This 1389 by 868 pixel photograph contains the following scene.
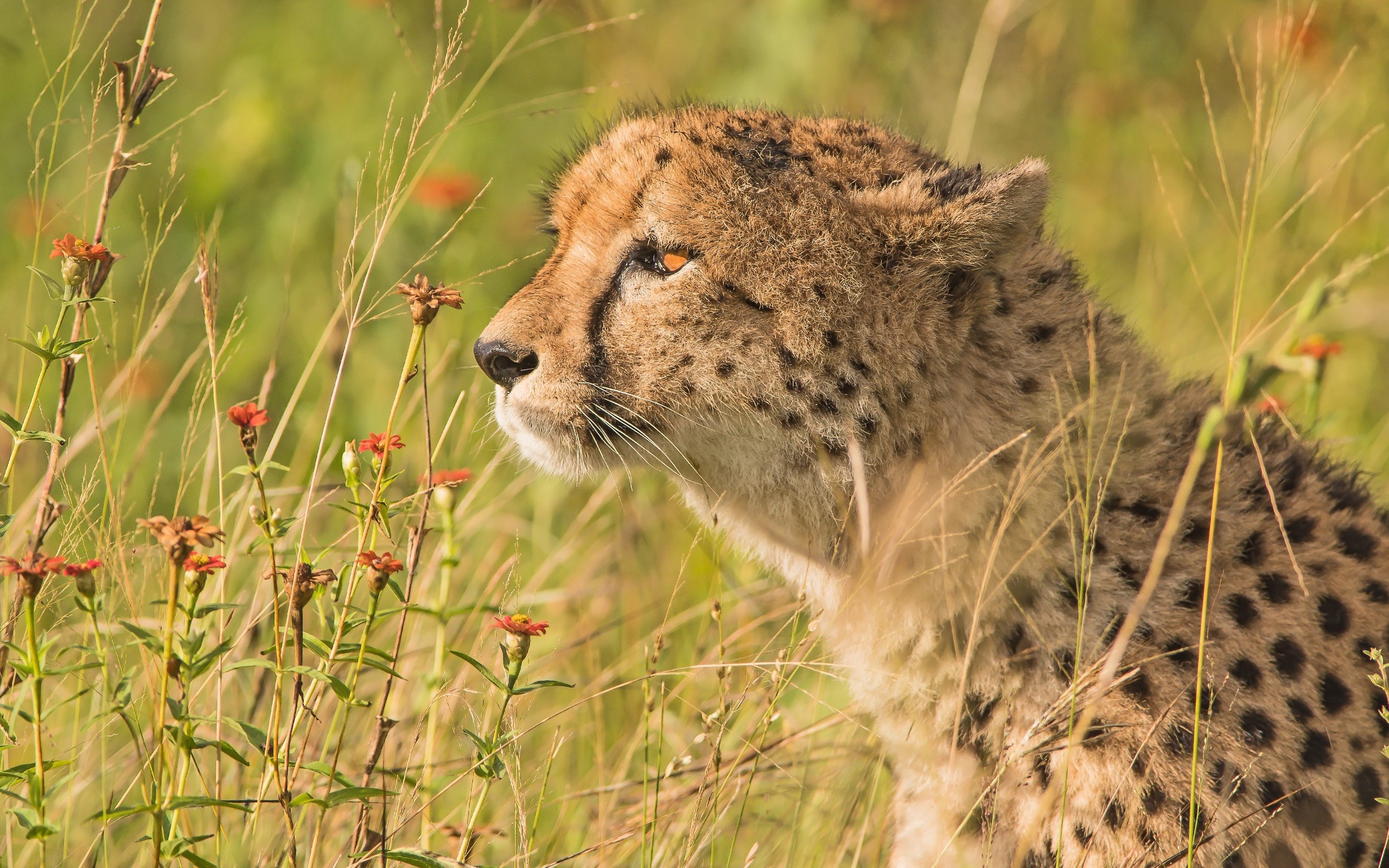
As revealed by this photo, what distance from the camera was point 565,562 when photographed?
164 inches

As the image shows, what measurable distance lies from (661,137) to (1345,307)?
327cm

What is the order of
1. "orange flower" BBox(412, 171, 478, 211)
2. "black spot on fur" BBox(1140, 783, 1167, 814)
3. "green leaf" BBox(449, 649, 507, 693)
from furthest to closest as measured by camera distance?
"orange flower" BBox(412, 171, 478, 211)
"black spot on fur" BBox(1140, 783, 1167, 814)
"green leaf" BBox(449, 649, 507, 693)

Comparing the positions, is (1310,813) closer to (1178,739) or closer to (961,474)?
(1178,739)

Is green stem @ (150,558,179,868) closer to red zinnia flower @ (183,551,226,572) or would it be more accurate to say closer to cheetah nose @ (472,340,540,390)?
red zinnia flower @ (183,551,226,572)

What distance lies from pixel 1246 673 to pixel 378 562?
159cm

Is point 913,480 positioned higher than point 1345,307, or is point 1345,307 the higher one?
point 1345,307

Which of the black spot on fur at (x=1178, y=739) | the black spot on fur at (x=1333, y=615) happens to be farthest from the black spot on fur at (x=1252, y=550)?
the black spot on fur at (x=1178, y=739)

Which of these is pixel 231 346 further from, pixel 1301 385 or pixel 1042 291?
pixel 1301 385

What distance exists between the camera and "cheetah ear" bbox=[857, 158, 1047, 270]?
2529mm

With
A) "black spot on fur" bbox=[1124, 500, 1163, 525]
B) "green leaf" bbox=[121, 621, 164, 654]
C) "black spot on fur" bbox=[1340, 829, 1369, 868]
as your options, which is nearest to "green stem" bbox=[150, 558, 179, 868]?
"green leaf" bbox=[121, 621, 164, 654]

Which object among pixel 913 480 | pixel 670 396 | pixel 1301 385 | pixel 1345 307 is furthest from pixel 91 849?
pixel 1345 307

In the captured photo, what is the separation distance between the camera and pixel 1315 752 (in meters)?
2.33

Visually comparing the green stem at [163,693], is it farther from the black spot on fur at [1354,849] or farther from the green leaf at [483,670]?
the black spot on fur at [1354,849]

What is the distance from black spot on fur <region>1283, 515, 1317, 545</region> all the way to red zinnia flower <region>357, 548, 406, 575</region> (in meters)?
1.75
